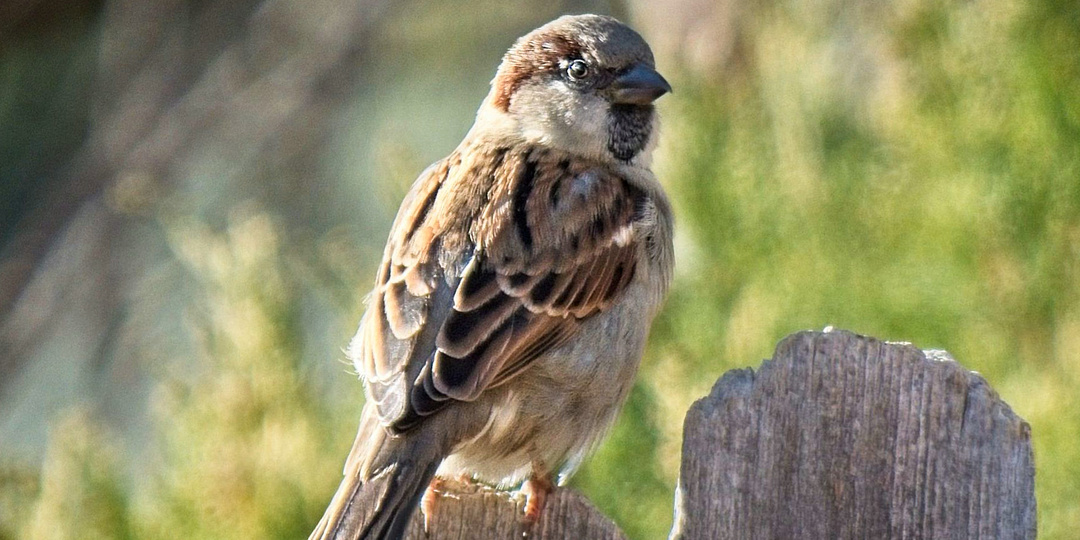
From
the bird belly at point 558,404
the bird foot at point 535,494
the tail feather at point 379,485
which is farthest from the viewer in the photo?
the bird belly at point 558,404

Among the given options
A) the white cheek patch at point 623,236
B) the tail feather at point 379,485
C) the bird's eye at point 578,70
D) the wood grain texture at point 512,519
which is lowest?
the wood grain texture at point 512,519

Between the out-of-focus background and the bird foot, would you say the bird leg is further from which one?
the out-of-focus background

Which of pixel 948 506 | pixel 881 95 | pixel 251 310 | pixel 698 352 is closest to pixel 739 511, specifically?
pixel 948 506

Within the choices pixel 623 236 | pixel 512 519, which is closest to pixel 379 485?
pixel 512 519

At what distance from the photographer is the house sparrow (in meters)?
2.07

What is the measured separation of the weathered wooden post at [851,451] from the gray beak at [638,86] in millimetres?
1302

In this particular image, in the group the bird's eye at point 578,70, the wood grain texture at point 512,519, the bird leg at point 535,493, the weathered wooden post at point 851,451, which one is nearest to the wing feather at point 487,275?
the bird leg at point 535,493

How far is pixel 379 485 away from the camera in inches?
75.0

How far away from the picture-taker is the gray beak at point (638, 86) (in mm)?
2789

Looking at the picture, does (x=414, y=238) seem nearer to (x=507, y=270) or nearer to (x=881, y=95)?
(x=507, y=270)

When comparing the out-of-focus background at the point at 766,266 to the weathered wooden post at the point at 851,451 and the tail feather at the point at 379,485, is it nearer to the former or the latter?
the tail feather at the point at 379,485

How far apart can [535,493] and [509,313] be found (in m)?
0.37

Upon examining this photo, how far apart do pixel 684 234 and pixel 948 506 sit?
1.78 m

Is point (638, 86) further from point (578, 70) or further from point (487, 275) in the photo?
point (487, 275)
